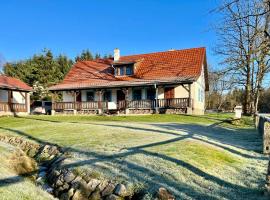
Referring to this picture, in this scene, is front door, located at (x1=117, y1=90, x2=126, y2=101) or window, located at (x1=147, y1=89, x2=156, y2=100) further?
front door, located at (x1=117, y1=90, x2=126, y2=101)

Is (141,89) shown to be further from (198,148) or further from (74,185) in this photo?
(74,185)

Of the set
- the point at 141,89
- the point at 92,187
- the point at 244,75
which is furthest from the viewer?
A: the point at 244,75

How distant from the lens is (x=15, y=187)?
6.31 meters

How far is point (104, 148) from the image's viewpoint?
29.0ft

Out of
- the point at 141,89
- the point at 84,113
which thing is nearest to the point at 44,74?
the point at 84,113

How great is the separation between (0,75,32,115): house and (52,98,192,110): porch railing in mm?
3742

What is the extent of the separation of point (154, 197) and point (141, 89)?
22.8 meters

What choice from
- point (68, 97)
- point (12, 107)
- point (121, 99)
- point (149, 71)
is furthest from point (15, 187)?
point (68, 97)

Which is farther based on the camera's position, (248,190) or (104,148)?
(104,148)

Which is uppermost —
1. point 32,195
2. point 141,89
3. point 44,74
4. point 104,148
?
point 44,74

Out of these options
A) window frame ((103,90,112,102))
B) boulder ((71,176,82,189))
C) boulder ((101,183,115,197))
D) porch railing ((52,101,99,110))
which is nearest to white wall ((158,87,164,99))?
window frame ((103,90,112,102))

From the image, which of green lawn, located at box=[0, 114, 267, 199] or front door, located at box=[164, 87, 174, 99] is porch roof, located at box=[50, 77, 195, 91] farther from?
green lawn, located at box=[0, 114, 267, 199]

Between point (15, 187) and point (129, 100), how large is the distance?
21.9 meters

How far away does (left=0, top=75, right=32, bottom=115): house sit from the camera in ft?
92.3
